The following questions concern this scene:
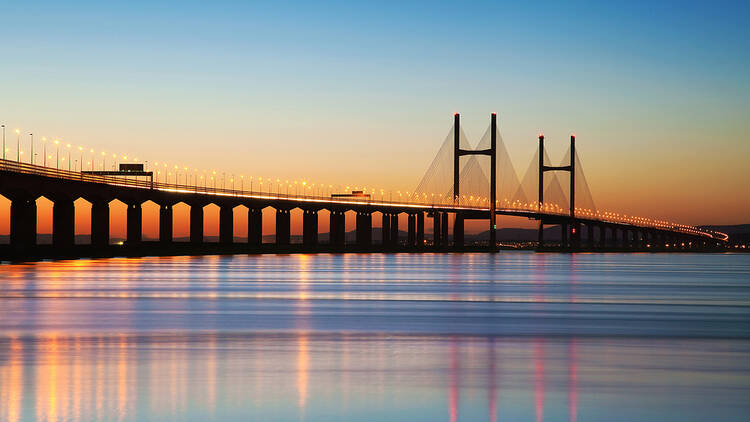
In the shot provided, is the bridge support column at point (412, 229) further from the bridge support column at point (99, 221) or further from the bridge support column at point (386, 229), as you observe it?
the bridge support column at point (99, 221)

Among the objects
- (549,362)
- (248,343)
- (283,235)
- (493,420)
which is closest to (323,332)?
(248,343)

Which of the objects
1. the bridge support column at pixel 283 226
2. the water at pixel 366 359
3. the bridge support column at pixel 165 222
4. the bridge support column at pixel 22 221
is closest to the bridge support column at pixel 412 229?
the bridge support column at pixel 283 226

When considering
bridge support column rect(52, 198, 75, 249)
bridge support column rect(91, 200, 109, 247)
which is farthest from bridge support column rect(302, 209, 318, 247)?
bridge support column rect(52, 198, 75, 249)

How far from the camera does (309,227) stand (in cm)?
16812

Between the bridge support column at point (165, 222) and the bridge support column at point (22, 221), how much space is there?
34738 mm

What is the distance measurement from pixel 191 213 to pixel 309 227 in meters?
35.9

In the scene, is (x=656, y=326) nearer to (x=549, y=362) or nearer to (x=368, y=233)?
(x=549, y=362)

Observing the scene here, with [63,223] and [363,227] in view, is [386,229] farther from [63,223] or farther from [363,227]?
[63,223]

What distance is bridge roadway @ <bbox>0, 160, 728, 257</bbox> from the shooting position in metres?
90.3

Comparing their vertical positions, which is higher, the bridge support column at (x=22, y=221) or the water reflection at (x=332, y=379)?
the bridge support column at (x=22, y=221)

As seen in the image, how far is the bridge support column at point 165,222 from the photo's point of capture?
12600cm

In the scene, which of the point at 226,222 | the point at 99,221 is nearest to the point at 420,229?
the point at 226,222

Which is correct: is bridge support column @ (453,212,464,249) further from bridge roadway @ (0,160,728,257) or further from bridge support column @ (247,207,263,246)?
bridge support column @ (247,207,263,246)

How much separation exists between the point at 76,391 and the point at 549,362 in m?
8.51
